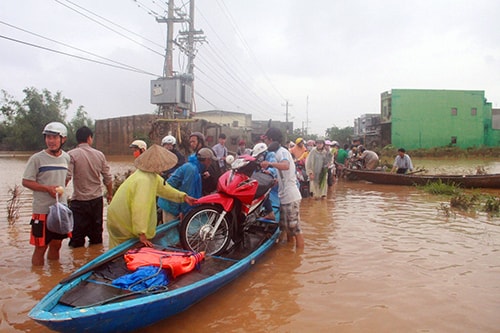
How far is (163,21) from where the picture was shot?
2125cm

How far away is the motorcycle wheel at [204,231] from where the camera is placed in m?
4.73

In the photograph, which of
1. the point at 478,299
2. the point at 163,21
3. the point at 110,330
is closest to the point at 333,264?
the point at 478,299

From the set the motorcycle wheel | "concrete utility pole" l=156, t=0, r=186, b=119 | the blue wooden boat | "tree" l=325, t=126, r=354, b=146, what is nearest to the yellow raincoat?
the blue wooden boat

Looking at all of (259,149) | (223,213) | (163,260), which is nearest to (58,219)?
(163,260)

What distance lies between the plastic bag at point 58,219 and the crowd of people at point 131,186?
0.13 m

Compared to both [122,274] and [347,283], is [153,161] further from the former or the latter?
[347,283]

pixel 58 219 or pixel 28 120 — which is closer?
pixel 58 219

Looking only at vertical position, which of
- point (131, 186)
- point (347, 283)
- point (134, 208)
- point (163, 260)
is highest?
point (131, 186)

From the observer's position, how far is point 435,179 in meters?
13.4

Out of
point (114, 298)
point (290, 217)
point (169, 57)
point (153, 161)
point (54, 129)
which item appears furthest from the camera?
point (169, 57)

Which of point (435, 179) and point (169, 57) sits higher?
point (169, 57)

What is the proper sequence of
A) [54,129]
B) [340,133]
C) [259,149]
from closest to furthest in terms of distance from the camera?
[54,129] → [259,149] → [340,133]

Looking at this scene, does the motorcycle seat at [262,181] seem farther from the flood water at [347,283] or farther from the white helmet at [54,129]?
the white helmet at [54,129]

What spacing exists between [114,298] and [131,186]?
4.37 feet
